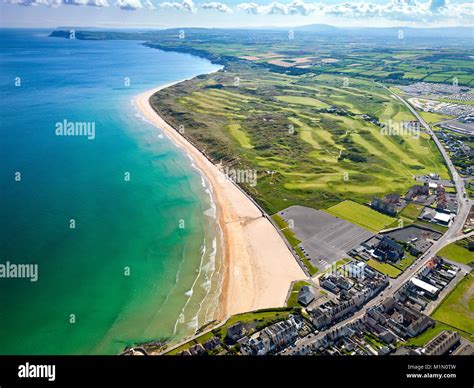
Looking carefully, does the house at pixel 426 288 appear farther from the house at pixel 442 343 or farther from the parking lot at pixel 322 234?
the parking lot at pixel 322 234

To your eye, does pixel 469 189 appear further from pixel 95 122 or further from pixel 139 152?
pixel 95 122

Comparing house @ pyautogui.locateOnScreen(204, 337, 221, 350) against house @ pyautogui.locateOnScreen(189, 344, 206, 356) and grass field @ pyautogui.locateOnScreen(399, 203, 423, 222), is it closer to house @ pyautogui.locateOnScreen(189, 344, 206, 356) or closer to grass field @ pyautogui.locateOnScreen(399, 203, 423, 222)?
house @ pyautogui.locateOnScreen(189, 344, 206, 356)

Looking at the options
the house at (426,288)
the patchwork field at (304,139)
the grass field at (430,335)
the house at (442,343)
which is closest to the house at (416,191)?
the patchwork field at (304,139)

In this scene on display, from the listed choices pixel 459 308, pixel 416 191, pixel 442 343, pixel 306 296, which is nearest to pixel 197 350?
pixel 306 296

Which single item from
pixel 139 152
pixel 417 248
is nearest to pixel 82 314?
pixel 417 248

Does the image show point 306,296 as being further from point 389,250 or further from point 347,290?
point 389,250

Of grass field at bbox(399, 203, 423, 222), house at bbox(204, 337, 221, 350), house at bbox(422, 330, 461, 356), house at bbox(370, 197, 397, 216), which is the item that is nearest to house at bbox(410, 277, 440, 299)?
house at bbox(422, 330, 461, 356)
